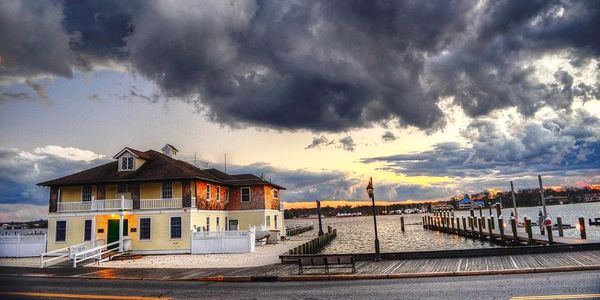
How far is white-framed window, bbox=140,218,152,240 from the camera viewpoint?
3578 cm

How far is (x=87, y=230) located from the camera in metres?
36.0

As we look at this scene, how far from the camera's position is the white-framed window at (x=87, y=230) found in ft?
118

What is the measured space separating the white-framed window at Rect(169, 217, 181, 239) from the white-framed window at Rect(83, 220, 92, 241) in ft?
21.9

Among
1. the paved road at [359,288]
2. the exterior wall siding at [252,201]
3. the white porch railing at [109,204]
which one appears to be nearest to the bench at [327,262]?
the paved road at [359,288]

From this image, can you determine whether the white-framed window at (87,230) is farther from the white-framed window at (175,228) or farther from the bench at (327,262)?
the bench at (327,262)

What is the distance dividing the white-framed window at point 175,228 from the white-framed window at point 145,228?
1.80 m

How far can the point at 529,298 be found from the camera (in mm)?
11305

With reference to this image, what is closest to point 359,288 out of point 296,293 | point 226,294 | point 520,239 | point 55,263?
point 296,293

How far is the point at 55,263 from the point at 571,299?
3017 cm

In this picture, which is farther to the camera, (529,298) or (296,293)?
(296,293)

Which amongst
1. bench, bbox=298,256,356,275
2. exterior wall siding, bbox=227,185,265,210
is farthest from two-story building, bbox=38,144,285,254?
bench, bbox=298,256,356,275

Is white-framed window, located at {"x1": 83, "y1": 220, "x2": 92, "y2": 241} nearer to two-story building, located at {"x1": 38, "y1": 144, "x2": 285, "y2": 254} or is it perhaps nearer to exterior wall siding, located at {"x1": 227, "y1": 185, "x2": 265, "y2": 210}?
two-story building, located at {"x1": 38, "y1": 144, "x2": 285, "y2": 254}

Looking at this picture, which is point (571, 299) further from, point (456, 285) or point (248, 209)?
point (248, 209)

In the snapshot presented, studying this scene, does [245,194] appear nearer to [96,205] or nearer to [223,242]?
[223,242]
